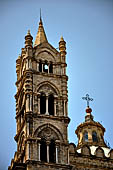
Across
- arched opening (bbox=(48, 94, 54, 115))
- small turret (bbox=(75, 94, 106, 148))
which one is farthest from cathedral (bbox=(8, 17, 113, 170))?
small turret (bbox=(75, 94, 106, 148))

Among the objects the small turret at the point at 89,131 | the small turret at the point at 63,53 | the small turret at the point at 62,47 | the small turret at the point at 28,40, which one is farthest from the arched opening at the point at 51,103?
the small turret at the point at 89,131

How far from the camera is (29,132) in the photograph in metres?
46.2

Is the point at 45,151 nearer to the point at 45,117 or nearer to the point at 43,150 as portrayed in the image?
the point at 43,150

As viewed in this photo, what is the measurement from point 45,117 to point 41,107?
5.03ft

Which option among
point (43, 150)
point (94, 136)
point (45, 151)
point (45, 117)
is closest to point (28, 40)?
point (45, 117)

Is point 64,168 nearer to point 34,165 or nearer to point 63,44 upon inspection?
point 34,165

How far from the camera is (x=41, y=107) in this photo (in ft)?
160

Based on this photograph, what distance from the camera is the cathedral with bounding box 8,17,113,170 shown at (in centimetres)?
4572

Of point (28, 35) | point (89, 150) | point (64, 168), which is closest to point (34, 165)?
point (64, 168)

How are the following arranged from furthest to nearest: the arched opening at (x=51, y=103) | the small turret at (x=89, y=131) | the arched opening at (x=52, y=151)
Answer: the small turret at (x=89, y=131)
the arched opening at (x=51, y=103)
the arched opening at (x=52, y=151)

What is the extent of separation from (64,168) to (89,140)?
10.4m

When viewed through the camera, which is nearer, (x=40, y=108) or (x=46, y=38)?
(x=40, y=108)

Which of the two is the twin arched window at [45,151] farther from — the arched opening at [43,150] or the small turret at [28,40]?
the small turret at [28,40]

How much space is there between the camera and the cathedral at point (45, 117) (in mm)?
45719
